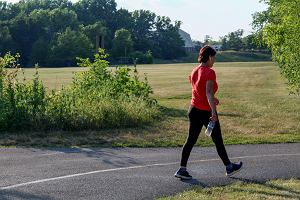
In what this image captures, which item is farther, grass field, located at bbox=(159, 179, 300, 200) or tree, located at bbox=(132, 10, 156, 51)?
tree, located at bbox=(132, 10, 156, 51)

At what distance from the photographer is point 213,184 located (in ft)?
25.2

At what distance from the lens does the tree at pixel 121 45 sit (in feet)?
Result: 388

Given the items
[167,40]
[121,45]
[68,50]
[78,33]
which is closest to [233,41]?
[167,40]

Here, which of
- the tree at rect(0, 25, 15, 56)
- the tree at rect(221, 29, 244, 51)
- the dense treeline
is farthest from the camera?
the tree at rect(221, 29, 244, 51)

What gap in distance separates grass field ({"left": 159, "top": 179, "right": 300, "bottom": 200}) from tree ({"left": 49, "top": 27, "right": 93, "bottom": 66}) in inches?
4028

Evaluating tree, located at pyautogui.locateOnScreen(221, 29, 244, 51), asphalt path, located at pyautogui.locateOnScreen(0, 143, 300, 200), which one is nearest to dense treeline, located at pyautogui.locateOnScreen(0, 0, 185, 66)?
tree, located at pyautogui.locateOnScreen(221, 29, 244, 51)

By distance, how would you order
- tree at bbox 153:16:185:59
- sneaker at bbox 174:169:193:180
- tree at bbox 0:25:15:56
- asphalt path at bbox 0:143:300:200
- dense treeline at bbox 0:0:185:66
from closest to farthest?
asphalt path at bbox 0:143:300:200
sneaker at bbox 174:169:193:180
tree at bbox 0:25:15:56
dense treeline at bbox 0:0:185:66
tree at bbox 153:16:185:59

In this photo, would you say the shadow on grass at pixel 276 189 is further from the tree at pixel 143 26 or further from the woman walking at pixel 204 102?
the tree at pixel 143 26

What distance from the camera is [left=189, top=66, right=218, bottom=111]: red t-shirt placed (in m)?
7.71

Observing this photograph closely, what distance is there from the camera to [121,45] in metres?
120

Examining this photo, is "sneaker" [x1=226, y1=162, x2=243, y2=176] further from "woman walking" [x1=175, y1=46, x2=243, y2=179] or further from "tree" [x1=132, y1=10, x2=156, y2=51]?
"tree" [x1=132, y1=10, x2=156, y2=51]

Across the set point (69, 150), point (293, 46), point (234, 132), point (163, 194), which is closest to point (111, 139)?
point (69, 150)

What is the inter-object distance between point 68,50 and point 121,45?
14.9m

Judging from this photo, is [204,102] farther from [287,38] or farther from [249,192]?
[287,38]
